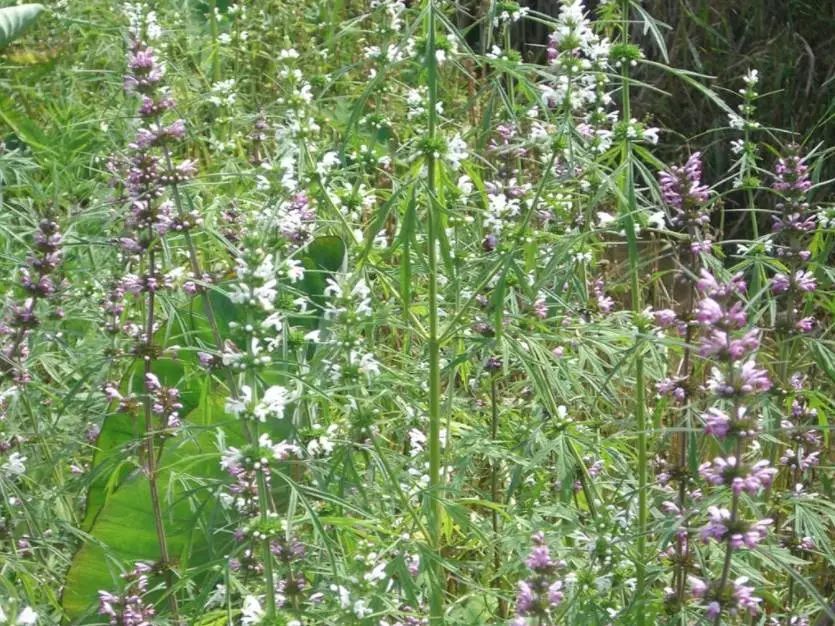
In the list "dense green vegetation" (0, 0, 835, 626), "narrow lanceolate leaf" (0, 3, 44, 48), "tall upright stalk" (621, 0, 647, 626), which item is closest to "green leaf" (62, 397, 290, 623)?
"dense green vegetation" (0, 0, 835, 626)

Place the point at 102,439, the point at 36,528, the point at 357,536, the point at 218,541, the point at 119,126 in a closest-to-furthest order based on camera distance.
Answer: the point at 36,528, the point at 357,536, the point at 218,541, the point at 102,439, the point at 119,126

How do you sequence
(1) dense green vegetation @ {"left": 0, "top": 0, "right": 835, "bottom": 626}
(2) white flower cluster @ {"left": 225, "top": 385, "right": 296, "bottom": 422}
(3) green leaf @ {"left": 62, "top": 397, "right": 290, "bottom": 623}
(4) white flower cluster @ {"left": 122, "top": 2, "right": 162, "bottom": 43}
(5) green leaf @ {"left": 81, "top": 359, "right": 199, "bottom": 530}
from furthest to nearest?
(4) white flower cluster @ {"left": 122, "top": 2, "right": 162, "bottom": 43}, (5) green leaf @ {"left": 81, "top": 359, "right": 199, "bottom": 530}, (3) green leaf @ {"left": 62, "top": 397, "right": 290, "bottom": 623}, (1) dense green vegetation @ {"left": 0, "top": 0, "right": 835, "bottom": 626}, (2) white flower cluster @ {"left": 225, "top": 385, "right": 296, "bottom": 422}

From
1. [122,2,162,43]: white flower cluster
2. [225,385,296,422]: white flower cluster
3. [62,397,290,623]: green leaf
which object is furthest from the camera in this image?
[122,2,162,43]: white flower cluster

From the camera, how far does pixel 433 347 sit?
255 cm

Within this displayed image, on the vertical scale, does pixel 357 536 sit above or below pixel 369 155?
below

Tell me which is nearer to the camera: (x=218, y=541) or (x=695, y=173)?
(x=695, y=173)

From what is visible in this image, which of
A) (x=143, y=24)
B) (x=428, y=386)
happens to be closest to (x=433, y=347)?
(x=428, y=386)

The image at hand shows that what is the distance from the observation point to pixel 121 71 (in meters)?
4.91

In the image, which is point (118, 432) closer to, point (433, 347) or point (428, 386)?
point (428, 386)

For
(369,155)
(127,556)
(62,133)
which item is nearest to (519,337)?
(369,155)

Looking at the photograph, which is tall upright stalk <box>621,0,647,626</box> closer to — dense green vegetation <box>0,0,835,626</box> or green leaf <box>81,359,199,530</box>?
dense green vegetation <box>0,0,835,626</box>

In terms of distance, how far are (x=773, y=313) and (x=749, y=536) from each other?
35.6 inches

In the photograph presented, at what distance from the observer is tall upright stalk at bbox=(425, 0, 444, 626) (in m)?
2.32

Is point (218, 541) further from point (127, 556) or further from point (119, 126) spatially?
point (119, 126)
